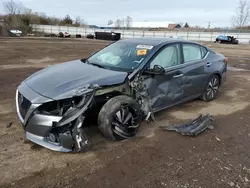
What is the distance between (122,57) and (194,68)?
5.40ft

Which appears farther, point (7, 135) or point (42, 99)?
point (7, 135)

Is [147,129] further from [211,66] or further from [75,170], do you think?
[211,66]

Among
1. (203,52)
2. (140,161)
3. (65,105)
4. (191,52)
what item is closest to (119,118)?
(140,161)

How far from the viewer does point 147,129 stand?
153 inches

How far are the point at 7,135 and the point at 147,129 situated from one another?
233 cm

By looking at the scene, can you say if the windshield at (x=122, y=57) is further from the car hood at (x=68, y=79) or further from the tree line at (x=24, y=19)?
the tree line at (x=24, y=19)

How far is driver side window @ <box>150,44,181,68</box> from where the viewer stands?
391 centimetres

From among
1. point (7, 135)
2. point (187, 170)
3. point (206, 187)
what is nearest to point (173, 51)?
point (187, 170)

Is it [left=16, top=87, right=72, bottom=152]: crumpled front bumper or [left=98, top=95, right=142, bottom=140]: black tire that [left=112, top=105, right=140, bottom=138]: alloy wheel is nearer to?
[left=98, top=95, right=142, bottom=140]: black tire

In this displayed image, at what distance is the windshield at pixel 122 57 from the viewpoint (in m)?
3.76

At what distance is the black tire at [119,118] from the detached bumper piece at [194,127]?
0.77m

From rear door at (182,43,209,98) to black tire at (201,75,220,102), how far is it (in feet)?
0.85

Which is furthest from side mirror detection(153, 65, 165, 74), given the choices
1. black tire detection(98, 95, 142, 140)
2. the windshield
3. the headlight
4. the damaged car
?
the headlight

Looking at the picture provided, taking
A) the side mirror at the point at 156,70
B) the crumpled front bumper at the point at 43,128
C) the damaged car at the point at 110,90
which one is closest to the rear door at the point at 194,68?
the damaged car at the point at 110,90
